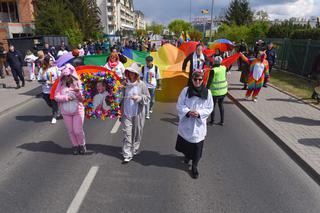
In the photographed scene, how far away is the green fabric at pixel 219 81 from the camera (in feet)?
21.7

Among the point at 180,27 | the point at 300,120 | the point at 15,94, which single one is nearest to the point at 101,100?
the point at 300,120

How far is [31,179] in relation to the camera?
176 inches

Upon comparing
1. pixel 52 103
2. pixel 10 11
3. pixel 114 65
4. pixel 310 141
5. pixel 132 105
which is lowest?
pixel 310 141

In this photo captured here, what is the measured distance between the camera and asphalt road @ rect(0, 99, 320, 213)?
12.4ft

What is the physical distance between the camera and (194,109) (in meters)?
4.27

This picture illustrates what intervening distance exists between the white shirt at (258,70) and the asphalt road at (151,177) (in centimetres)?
309

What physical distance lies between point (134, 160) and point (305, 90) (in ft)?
32.2

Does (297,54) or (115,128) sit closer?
(115,128)

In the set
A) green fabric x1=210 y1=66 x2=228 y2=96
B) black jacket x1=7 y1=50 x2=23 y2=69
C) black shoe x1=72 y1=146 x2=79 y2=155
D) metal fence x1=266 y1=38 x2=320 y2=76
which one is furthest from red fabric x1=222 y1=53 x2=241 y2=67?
black jacket x1=7 y1=50 x2=23 y2=69

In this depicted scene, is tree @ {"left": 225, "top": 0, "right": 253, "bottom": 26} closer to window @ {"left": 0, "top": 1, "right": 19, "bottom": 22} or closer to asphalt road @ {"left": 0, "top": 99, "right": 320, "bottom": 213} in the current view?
window @ {"left": 0, "top": 1, "right": 19, "bottom": 22}

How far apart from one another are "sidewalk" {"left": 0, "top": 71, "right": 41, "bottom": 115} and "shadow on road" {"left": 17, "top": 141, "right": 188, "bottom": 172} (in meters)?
3.71

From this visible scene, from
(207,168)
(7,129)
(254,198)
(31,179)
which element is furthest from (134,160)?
(7,129)

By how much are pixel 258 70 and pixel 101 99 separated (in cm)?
629

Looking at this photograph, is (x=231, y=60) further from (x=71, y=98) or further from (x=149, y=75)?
(x=71, y=98)
